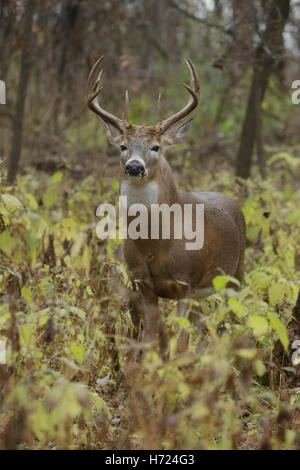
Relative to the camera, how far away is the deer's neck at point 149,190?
478 centimetres

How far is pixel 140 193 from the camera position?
15.7ft

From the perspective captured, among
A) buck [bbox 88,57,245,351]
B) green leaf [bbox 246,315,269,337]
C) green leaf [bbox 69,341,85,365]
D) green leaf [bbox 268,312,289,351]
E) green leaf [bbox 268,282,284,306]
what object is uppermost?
buck [bbox 88,57,245,351]

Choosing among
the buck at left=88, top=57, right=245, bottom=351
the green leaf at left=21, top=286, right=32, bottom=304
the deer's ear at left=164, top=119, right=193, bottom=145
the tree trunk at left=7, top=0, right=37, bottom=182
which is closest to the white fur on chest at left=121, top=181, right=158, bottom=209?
the buck at left=88, top=57, right=245, bottom=351

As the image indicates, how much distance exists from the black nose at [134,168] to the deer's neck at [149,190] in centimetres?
12

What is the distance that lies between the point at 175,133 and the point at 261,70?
3.47 meters

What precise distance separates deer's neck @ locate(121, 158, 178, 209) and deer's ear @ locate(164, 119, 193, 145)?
372 millimetres

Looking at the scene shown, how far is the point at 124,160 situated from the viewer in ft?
16.1

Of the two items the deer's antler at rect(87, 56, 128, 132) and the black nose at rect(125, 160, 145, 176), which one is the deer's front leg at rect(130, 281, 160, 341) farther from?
the deer's antler at rect(87, 56, 128, 132)

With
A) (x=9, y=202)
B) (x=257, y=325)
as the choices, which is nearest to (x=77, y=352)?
(x=257, y=325)

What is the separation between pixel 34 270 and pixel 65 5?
6120 millimetres

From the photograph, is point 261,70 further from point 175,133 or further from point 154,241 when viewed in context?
point 154,241

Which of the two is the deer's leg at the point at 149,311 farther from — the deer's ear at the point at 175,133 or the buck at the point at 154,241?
the deer's ear at the point at 175,133

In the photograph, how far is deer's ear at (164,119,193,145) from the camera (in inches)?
208
